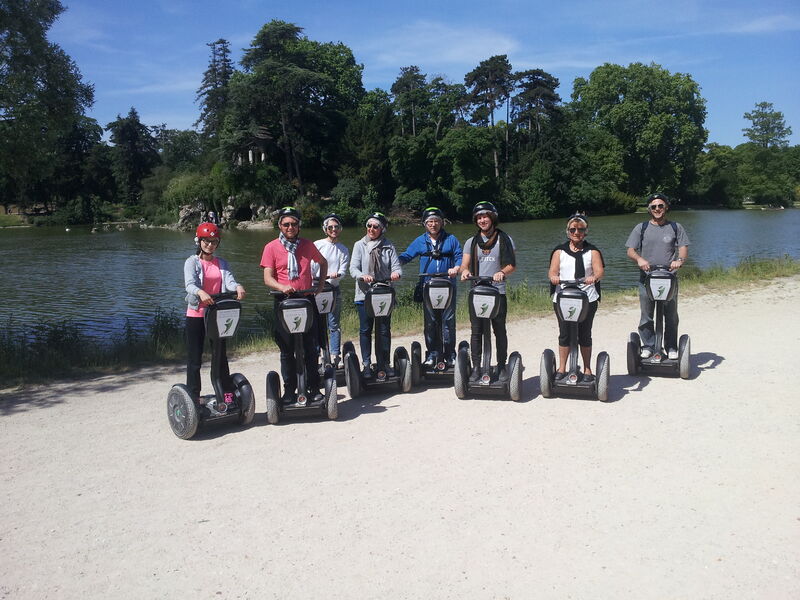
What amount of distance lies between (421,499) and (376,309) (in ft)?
9.99

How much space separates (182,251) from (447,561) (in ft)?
132

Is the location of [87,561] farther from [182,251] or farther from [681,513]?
[182,251]

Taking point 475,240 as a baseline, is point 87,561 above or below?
below

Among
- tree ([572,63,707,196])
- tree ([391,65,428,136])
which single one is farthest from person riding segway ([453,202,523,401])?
tree ([572,63,707,196])

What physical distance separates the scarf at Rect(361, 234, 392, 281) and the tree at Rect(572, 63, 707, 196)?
75.4 m

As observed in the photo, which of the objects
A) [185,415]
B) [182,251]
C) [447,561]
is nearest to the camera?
[447,561]

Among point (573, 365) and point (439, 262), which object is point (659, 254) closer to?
point (573, 365)

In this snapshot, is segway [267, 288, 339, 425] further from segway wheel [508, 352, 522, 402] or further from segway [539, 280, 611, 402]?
segway [539, 280, 611, 402]

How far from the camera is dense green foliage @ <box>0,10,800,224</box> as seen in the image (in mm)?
63750

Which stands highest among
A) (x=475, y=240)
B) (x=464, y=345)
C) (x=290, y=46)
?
(x=290, y=46)

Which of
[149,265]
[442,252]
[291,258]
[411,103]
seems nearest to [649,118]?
[411,103]

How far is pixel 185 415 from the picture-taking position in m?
5.82

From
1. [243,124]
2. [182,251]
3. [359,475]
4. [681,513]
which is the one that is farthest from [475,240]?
[243,124]

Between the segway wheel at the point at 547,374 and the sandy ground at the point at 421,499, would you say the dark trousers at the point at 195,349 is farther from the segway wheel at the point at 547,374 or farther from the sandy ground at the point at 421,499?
the segway wheel at the point at 547,374
